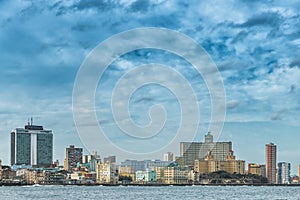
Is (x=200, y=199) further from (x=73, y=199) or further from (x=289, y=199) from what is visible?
(x=73, y=199)

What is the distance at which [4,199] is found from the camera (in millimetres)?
82125

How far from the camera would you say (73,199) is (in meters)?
83.8

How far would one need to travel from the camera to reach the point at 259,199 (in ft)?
282

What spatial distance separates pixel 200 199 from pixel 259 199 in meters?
8.21

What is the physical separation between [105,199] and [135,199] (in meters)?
4.20

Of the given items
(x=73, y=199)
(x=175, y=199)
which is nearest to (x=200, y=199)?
(x=175, y=199)

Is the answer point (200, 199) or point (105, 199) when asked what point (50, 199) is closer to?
point (105, 199)

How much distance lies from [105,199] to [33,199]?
9905 mm

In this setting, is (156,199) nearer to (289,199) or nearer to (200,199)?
(200,199)

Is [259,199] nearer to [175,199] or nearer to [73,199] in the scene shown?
[175,199]

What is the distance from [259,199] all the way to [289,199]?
4067 mm

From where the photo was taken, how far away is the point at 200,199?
85312 mm

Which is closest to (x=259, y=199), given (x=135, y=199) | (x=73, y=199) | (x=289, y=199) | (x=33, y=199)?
(x=289, y=199)

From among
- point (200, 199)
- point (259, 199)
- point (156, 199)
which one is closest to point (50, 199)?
point (156, 199)
